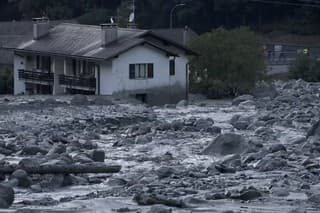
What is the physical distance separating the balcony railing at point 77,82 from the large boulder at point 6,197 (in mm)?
35510

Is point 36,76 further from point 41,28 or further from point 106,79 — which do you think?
point 106,79

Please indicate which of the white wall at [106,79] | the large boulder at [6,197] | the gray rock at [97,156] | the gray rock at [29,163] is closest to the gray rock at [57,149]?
the gray rock at [97,156]

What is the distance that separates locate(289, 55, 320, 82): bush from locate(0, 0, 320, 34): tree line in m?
20.2

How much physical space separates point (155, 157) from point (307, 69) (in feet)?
134

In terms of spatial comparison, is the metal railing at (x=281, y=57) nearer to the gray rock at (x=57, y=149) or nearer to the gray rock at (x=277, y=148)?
the gray rock at (x=277, y=148)

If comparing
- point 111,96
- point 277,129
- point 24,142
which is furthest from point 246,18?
point 24,142

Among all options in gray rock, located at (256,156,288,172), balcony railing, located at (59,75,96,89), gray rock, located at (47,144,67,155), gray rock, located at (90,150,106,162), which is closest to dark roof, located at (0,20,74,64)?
balcony railing, located at (59,75,96,89)

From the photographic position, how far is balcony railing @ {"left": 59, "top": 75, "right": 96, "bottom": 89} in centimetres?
6022

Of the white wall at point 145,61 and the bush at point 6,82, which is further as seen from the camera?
the bush at point 6,82

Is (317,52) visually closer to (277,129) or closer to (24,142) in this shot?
(277,129)

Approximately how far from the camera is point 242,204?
2495cm

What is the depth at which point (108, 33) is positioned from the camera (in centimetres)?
6003

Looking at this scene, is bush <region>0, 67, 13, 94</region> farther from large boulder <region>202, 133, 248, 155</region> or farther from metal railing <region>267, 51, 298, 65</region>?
large boulder <region>202, 133, 248, 155</region>

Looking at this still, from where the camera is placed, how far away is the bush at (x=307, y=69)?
73.1m
